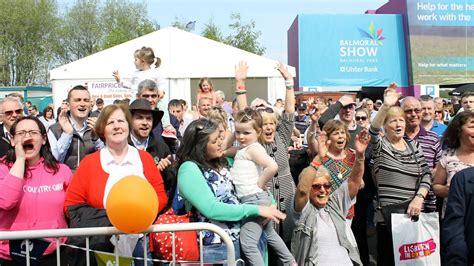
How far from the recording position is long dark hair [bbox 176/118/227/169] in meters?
3.95

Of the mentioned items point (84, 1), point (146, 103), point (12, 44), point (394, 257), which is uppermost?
point (84, 1)

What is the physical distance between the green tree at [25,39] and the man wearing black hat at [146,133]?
5038cm

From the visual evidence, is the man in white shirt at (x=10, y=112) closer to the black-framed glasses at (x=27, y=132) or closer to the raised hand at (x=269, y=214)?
the black-framed glasses at (x=27, y=132)

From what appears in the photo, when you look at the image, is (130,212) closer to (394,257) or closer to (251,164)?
(251,164)

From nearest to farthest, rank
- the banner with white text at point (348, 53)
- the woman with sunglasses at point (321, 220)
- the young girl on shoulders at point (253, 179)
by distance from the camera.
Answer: the young girl on shoulders at point (253, 179) → the woman with sunglasses at point (321, 220) → the banner with white text at point (348, 53)

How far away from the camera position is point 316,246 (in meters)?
4.73

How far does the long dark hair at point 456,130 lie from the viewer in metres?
4.62

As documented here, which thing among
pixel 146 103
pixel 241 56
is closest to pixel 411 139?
pixel 146 103

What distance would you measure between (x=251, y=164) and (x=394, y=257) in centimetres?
177

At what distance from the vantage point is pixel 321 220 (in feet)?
15.8

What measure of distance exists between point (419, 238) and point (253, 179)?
1.75m

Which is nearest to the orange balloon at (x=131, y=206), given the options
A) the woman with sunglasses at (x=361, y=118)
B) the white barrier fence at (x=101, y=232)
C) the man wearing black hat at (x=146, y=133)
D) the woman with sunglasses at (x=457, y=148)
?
the white barrier fence at (x=101, y=232)

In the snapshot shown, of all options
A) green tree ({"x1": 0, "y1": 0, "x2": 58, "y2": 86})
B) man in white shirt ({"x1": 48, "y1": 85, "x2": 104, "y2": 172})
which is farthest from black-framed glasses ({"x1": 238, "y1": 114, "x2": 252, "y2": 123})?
green tree ({"x1": 0, "y1": 0, "x2": 58, "y2": 86})

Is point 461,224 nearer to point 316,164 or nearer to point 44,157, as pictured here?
point 316,164
